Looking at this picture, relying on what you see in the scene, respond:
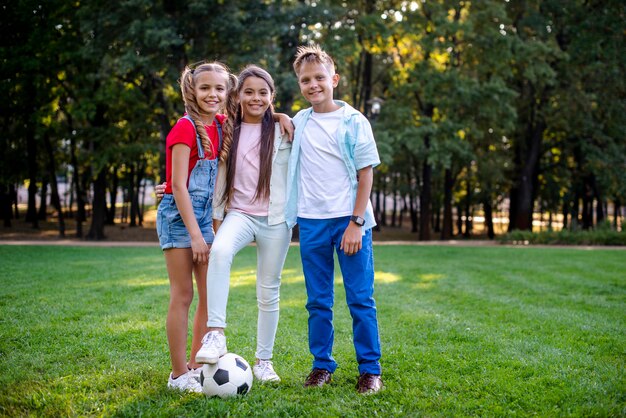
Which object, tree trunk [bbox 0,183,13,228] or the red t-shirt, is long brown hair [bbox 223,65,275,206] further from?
tree trunk [bbox 0,183,13,228]

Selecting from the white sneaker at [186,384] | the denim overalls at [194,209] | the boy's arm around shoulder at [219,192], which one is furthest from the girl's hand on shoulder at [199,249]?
the white sneaker at [186,384]

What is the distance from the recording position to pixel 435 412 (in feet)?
10.6

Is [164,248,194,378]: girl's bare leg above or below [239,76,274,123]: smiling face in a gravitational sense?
below

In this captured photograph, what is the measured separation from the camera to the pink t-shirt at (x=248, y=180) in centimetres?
372

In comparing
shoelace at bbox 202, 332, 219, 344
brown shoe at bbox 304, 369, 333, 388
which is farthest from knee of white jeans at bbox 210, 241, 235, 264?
brown shoe at bbox 304, 369, 333, 388

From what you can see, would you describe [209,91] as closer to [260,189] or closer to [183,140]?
[183,140]

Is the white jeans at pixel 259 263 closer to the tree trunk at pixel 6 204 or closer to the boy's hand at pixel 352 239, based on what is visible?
the boy's hand at pixel 352 239

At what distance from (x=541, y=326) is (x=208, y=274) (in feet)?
12.7

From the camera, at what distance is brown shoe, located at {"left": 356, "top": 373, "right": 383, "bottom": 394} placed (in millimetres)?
3586

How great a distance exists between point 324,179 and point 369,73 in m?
19.9

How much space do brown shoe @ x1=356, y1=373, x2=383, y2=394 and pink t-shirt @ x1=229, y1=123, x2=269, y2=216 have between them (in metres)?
1.28

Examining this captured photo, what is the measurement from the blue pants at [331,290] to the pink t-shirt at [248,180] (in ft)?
1.07

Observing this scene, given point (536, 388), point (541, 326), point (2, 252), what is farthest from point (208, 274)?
point (2, 252)

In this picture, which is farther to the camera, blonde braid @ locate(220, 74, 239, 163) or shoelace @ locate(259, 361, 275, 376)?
shoelace @ locate(259, 361, 275, 376)
